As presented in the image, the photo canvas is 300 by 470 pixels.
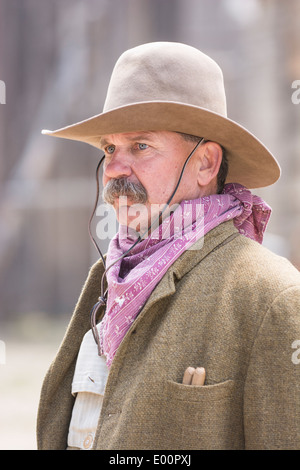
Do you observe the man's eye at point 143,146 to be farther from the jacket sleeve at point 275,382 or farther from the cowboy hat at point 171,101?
the jacket sleeve at point 275,382

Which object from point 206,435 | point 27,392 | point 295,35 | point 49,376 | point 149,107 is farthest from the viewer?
point 295,35

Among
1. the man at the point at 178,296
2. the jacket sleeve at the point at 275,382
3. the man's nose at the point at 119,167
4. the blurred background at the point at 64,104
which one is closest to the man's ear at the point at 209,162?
the man at the point at 178,296

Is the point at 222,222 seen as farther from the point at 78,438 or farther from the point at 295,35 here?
the point at 295,35

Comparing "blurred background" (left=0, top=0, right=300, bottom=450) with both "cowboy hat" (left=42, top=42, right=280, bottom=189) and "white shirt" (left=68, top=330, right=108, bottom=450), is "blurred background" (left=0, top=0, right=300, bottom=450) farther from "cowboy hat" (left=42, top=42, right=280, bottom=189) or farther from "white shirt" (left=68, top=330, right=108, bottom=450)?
"white shirt" (left=68, top=330, right=108, bottom=450)

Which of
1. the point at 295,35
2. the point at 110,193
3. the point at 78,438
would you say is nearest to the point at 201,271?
the point at 110,193

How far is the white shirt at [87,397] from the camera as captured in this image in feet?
6.82

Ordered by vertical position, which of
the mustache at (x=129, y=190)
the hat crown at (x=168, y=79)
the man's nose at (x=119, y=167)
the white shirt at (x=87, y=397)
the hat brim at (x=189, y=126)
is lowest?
the white shirt at (x=87, y=397)

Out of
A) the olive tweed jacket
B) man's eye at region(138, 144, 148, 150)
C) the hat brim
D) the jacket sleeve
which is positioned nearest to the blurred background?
the hat brim

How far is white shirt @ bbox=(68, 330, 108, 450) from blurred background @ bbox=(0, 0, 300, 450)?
21.8 feet

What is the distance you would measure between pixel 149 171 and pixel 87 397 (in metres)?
0.82

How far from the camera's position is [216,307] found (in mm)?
1902

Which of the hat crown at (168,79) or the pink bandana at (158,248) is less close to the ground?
the hat crown at (168,79)

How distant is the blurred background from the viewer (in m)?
9.03

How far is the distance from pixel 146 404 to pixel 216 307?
0.36 metres
